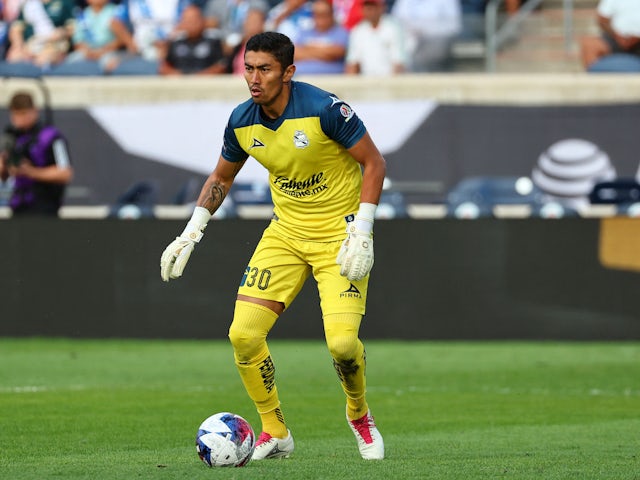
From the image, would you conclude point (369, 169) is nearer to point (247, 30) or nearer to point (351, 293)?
point (351, 293)

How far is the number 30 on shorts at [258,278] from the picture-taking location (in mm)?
7398

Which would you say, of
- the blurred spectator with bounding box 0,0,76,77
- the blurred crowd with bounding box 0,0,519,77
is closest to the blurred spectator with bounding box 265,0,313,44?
the blurred crowd with bounding box 0,0,519,77

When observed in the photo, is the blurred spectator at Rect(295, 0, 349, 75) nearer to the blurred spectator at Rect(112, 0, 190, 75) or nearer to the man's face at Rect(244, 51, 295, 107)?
the blurred spectator at Rect(112, 0, 190, 75)

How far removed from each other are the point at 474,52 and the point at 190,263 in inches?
224

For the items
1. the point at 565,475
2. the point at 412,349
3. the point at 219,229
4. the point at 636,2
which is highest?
the point at 565,475

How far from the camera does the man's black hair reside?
7.14 meters

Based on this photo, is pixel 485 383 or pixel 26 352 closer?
pixel 485 383

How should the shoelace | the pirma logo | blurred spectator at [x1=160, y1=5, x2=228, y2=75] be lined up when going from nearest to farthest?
the pirma logo → the shoelace → blurred spectator at [x1=160, y1=5, x2=228, y2=75]

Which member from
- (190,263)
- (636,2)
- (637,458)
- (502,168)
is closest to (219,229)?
(190,263)

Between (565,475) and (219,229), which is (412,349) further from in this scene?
(565,475)

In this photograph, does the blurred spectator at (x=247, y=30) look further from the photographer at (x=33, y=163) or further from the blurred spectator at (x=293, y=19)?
the photographer at (x=33, y=163)

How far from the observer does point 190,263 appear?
15.3m

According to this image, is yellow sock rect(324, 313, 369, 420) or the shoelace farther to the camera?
the shoelace

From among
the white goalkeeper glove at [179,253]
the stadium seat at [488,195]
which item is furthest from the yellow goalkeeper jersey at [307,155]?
the stadium seat at [488,195]
